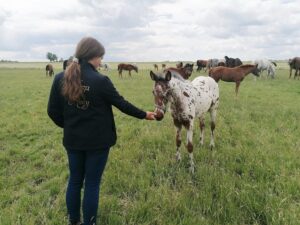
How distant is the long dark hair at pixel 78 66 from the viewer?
3.42m

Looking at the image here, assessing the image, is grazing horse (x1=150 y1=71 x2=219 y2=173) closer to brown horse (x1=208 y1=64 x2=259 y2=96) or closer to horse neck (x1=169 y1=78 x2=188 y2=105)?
horse neck (x1=169 y1=78 x2=188 y2=105)

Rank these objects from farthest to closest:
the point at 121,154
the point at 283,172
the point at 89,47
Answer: the point at 121,154 → the point at 283,172 → the point at 89,47

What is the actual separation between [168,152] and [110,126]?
3.12m

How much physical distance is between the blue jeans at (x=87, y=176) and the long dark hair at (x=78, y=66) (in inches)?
28.2

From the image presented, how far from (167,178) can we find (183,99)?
1.50m

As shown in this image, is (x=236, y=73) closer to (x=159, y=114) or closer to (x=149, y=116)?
(x=159, y=114)

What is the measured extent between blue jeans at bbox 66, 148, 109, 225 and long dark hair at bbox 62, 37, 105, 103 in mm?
716

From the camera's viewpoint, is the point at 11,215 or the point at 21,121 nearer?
the point at 11,215

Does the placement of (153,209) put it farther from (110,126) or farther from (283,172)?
(283,172)

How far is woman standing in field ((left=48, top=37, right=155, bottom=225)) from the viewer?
3508 mm

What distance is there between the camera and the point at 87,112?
3.61m

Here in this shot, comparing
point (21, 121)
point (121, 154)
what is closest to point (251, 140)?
point (121, 154)

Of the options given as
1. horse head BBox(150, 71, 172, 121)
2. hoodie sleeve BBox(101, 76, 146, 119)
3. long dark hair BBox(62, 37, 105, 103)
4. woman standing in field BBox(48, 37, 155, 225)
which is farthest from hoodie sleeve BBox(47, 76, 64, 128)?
horse head BBox(150, 71, 172, 121)

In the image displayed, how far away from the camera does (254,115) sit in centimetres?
1090
